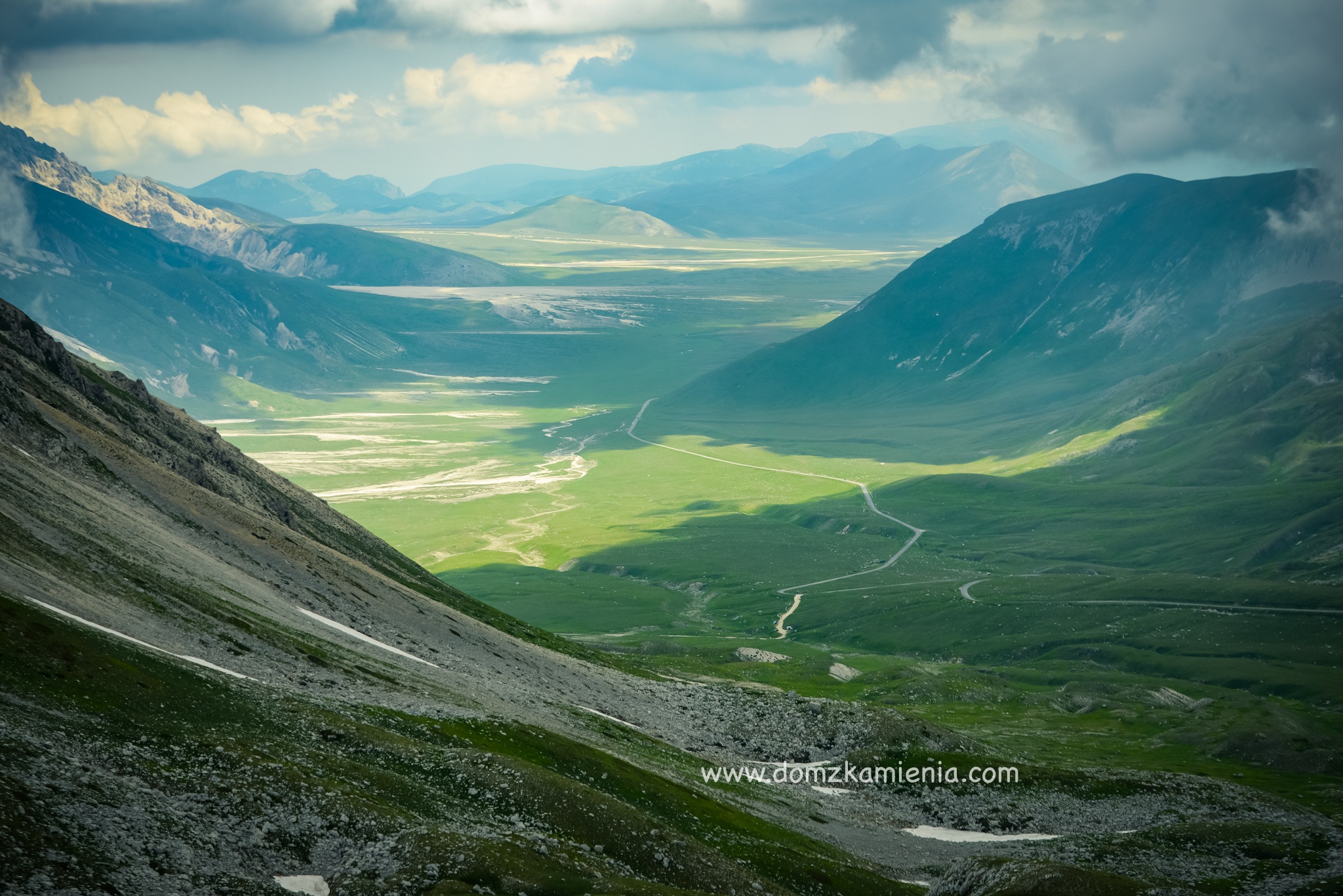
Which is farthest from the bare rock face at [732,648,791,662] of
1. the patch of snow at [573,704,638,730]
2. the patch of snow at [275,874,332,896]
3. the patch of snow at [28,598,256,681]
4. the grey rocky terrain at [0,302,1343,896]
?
the patch of snow at [275,874,332,896]

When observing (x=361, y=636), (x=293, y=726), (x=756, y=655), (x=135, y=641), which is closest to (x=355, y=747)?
(x=293, y=726)

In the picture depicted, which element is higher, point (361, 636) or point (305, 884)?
point (361, 636)

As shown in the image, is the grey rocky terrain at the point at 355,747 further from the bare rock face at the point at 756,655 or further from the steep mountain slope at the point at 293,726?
the bare rock face at the point at 756,655

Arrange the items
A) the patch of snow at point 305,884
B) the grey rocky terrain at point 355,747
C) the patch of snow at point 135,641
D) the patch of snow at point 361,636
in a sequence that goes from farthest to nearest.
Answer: the patch of snow at point 361,636
the patch of snow at point 135,641
the grey rocky terrain at point 355,747
the patch of snow at point 305,884

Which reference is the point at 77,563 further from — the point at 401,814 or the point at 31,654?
the point at 401,814

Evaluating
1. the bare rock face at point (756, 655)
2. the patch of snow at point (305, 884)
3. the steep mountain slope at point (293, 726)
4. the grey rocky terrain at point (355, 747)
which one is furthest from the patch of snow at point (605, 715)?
the bare rock face at point (756, 655)

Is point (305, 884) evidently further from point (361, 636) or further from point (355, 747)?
point (361, 636)

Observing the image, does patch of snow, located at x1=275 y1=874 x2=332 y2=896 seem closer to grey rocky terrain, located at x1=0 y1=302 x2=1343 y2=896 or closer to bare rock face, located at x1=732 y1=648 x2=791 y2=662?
grey rocky terrain, located at x1=0 y1=302 x2=1343 y2=896
